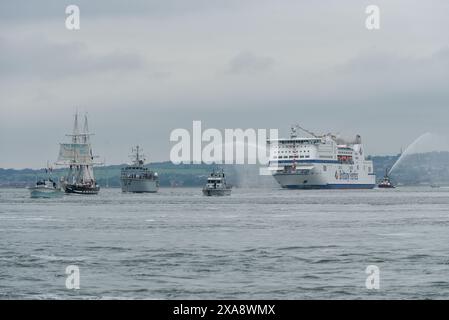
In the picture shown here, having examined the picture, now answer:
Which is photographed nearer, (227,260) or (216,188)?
(227,260)

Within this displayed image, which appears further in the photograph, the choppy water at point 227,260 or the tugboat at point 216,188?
the tugboat at point 216,188

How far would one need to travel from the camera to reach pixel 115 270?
36.2 m

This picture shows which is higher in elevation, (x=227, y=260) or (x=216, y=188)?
(x=216, y=188)

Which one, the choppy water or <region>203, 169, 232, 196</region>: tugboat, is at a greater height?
<region>203, 169, 232, 196</region>: tugboat

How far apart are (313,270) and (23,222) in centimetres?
4040

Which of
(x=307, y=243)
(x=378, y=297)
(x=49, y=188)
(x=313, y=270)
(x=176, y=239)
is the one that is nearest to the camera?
(x=378, y=297)

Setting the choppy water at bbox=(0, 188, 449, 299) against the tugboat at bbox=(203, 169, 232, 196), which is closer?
the choppy water at bbox=(0, 188, 449, 299)

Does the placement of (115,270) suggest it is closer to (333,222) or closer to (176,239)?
(176,239)

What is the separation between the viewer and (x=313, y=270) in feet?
118

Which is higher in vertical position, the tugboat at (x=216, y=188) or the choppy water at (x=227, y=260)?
the tugboat at (x=216, y=188)

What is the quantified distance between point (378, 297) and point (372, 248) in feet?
53.5
